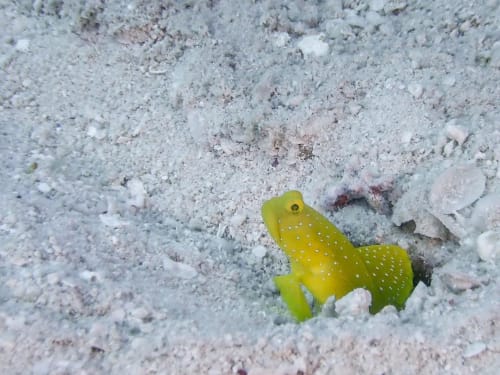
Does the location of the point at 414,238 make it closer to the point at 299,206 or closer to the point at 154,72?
the point at 299,206

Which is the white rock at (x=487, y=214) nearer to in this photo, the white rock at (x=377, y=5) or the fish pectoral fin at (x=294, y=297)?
the fish pectoral fin at (x=294, y=297)

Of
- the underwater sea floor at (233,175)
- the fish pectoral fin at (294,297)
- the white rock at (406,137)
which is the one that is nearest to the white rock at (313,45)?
the underwater sea floor at (233,175)

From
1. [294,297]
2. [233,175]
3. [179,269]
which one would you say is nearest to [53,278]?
[179,269]

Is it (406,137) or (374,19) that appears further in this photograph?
(374,19)

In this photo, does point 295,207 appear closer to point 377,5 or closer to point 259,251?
point 259,251

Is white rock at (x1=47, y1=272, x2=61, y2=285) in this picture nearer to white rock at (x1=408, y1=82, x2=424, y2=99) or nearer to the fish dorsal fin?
the fish dorsal fin

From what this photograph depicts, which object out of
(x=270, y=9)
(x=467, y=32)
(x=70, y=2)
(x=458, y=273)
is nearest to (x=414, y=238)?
(x=458, y=273)
